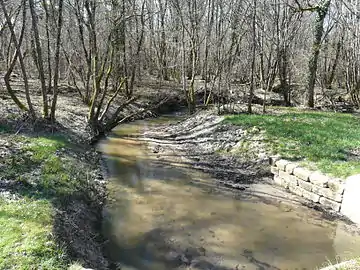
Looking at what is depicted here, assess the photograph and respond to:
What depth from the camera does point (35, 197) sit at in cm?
708

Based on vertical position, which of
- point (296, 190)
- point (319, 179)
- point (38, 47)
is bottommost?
point (296, 190)

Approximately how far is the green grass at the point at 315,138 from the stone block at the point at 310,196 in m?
0.70

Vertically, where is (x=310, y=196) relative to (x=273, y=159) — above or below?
below

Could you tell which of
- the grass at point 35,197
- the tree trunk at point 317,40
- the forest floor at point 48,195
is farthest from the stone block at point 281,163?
the tree trunk at point 317,40

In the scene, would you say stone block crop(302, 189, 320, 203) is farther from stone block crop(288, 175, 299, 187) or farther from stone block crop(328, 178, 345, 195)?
stone block crop(328, 178, 345, 195)

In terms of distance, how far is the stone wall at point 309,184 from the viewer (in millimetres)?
8906

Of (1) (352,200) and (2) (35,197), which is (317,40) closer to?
(1) (352,200)

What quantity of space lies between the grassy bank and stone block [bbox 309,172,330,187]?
561 cm

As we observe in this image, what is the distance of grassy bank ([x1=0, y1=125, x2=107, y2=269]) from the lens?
5196 millimetres

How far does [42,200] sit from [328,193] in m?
6.72

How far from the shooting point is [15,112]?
12.8 m

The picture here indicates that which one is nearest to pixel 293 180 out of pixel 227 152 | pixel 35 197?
pixel 227 152

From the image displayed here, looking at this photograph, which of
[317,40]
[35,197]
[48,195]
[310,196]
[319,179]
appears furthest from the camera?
[317,40]

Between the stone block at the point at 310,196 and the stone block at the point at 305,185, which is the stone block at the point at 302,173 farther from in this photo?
the stone block at the point at 310,196
